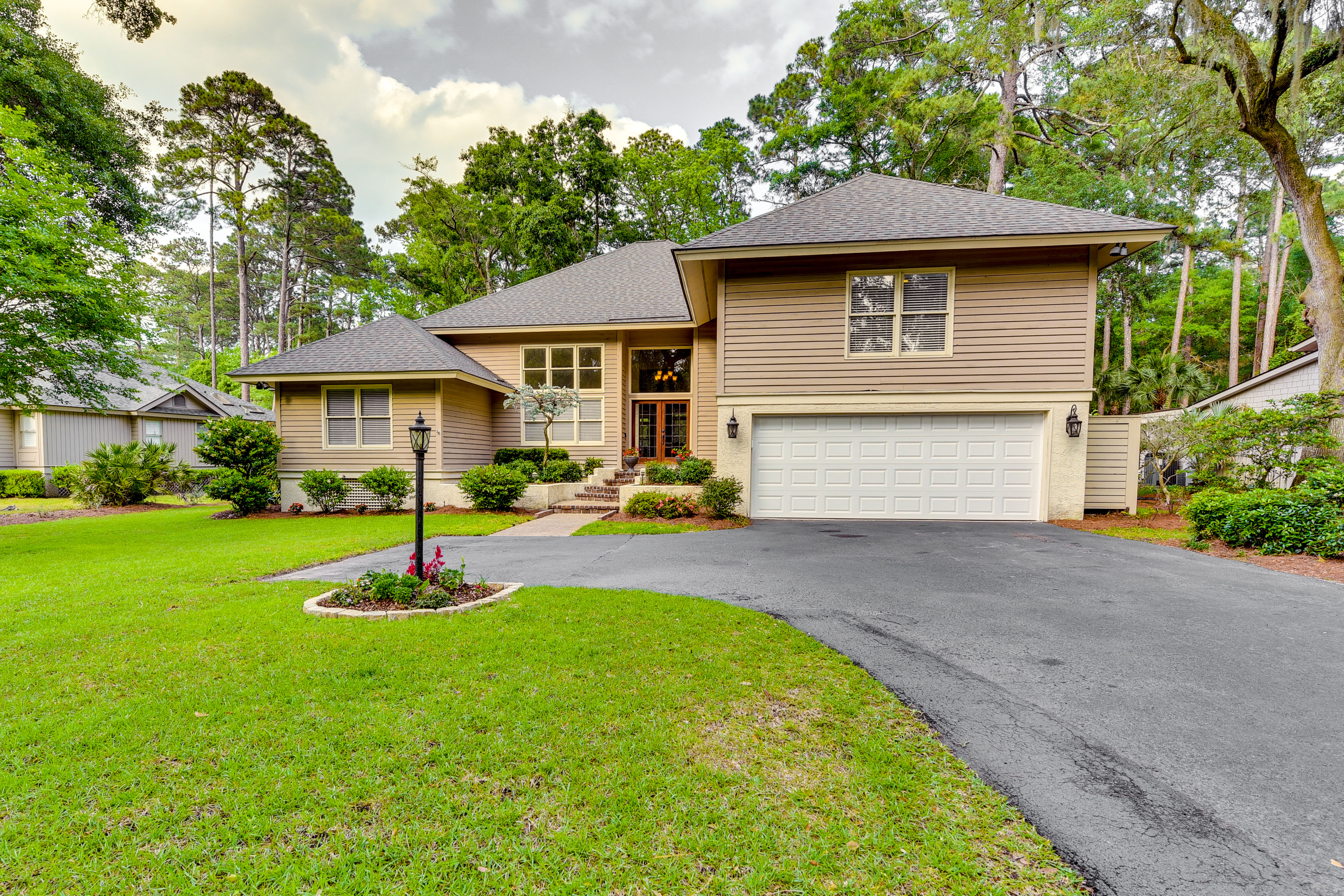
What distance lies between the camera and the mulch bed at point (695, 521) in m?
8.58

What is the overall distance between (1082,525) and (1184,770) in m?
7.57

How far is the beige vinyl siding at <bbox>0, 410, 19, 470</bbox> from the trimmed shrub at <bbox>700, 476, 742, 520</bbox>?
22123mm

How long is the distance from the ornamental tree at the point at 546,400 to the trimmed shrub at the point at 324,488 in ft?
13.2

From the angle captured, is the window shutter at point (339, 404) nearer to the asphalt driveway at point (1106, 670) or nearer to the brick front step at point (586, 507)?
the brick front step at point (586, 507)

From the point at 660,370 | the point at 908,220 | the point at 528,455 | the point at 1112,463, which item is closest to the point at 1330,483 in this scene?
the point at 1112,463

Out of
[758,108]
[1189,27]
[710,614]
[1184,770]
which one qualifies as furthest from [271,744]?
[758,108]

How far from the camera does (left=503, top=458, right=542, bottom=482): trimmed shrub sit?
447 inches

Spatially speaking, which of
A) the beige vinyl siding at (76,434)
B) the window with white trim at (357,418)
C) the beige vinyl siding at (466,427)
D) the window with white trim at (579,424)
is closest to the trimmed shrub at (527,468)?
the beige vinyl siding at (466,427)

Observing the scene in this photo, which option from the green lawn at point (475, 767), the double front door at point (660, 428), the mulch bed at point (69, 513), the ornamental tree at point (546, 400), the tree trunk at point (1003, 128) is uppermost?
the tree trunk at point (1003, 128)

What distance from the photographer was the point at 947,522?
8.72m

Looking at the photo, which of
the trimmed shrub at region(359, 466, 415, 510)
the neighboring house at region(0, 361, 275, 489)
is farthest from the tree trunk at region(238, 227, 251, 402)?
the trimmed shrub at region(359, 466, 415, 510)

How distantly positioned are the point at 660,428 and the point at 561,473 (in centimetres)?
309

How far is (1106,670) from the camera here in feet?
10.1

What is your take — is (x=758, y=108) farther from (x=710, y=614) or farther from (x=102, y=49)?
(x=710, y=614)
